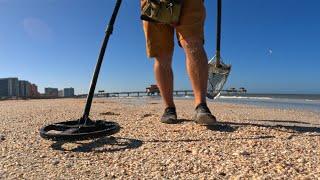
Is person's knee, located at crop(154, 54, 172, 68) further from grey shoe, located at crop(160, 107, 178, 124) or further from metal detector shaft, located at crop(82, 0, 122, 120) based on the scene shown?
metal detector shaft, located at crop(82, 0, 122, 120)

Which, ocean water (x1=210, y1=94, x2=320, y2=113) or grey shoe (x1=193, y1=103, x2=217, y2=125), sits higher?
grey shoe (x1=193, y1=103, x2=217, y2=125)

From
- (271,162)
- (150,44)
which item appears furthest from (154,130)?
(271,162)

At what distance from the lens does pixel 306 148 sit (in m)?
2.98

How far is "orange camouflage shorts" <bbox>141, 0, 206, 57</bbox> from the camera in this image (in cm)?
401

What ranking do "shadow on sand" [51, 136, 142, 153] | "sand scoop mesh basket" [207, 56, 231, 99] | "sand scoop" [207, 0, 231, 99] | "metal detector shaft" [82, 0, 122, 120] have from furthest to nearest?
"sand scoop mesh basket" [207, 56, 231, 99], "sand scoop" [207, 0, 231, 99], "metal detector shaft" [82, 0, 122, 120], "shadow on sand" [51, 136, 142, 153]

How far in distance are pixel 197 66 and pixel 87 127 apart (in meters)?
1.18

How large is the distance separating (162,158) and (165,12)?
5.54 feet

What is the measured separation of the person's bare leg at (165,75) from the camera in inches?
174

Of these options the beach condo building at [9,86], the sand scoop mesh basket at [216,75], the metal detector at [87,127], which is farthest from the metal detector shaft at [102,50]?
the beach condo building at [9,86]

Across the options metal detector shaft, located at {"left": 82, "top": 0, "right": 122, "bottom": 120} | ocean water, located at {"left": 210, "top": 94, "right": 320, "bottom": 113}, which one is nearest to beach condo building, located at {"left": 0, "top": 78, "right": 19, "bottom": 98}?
ocean water, located at {"left": 210, "top": 94, "right": 320, "bottom": 113}

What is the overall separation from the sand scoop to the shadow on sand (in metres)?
1.92

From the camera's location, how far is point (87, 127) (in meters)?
3.48

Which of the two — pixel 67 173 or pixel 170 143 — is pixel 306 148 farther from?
pixel 67 173

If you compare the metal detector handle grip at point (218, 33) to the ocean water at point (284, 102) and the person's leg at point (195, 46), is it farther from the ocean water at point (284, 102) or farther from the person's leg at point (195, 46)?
the ocean water at point (284, 102)
